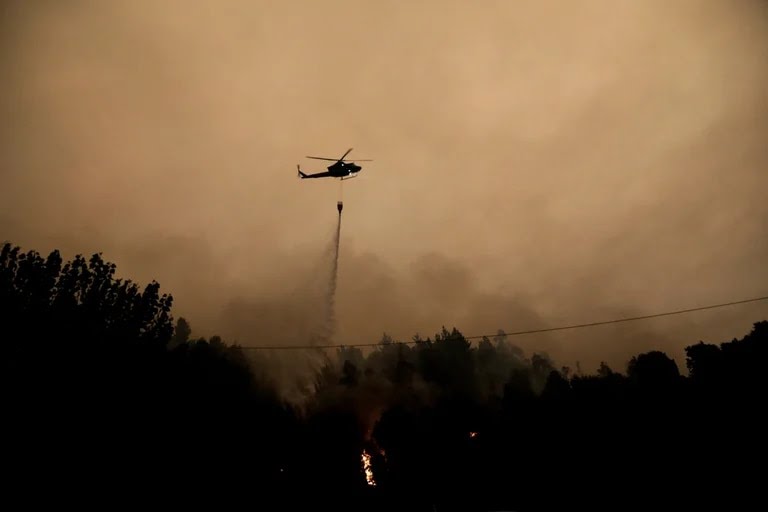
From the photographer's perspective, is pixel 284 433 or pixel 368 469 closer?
pixel 284 433

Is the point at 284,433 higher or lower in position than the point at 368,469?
higher

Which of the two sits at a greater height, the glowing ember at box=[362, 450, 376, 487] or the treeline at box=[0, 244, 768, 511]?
the treeline at box=[0, 244, 768, 511]

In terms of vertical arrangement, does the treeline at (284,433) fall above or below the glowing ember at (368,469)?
above

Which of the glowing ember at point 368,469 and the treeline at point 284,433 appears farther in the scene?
the glowing ember at point 368,469

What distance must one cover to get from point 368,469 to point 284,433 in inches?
621

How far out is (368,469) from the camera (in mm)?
69000

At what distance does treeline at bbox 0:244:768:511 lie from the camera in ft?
91.8

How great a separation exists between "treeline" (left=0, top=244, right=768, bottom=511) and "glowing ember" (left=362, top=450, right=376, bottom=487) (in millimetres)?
199

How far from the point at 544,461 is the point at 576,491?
283 inches

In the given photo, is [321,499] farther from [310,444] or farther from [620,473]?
[620,473]

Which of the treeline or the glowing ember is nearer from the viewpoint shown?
the treeline

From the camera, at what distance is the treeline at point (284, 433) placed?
28.0m

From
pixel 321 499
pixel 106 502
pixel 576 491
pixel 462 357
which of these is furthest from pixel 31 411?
pixel 462 357

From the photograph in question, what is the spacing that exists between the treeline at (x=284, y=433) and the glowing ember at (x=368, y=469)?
0.20 metres
